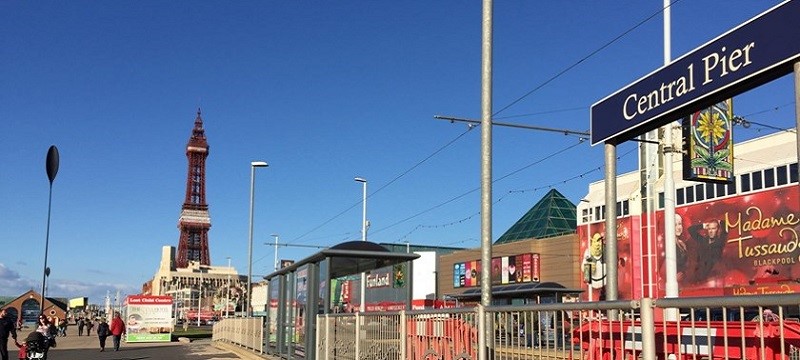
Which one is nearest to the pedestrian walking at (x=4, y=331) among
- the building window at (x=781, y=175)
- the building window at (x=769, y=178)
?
the building window at (x=781, y=175)

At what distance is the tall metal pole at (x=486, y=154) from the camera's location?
9547 millimetres

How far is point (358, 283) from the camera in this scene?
17.4m

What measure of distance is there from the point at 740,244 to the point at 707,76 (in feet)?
116

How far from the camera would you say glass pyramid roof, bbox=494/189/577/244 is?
68.4 metres

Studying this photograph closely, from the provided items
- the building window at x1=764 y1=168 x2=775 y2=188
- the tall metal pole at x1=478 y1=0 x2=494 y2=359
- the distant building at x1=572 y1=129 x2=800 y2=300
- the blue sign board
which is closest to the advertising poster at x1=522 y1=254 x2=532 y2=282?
the distant building at x1=572 y1=129 x2=800 y2=300

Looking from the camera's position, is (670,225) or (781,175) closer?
(670,225)

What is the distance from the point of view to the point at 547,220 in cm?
6950

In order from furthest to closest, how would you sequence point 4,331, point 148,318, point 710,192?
point 710,192, point 148,318, point 4,331

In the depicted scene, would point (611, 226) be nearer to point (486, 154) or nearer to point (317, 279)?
point (486, 154)

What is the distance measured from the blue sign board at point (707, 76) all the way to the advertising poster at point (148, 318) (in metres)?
32.8

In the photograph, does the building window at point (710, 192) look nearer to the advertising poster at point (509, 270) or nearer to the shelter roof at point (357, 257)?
the advertising poster at point (509, 270)

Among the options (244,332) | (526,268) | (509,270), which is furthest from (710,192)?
(244,332)

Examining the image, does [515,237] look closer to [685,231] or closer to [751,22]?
[685,231]

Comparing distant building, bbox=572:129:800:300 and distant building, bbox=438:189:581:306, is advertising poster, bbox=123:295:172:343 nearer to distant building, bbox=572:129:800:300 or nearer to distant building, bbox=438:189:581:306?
distant building, bbox=438:189:581:306
